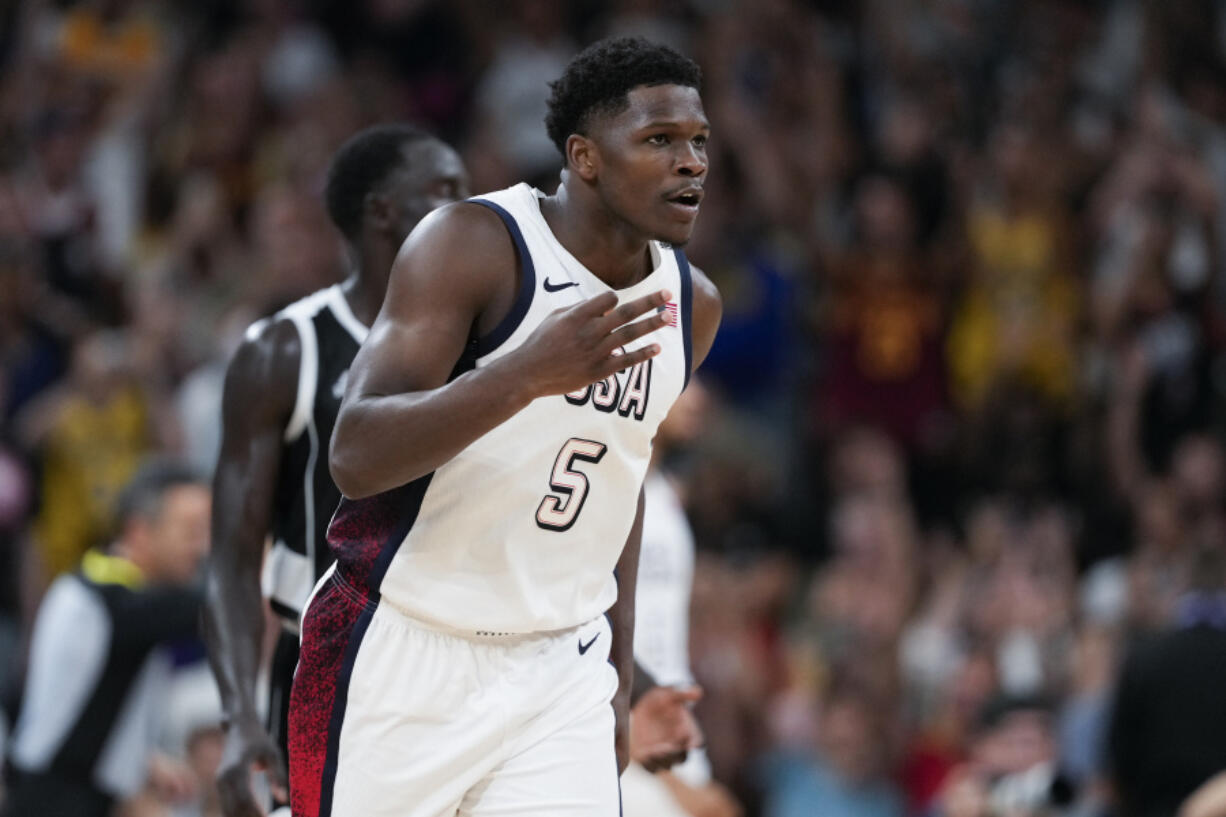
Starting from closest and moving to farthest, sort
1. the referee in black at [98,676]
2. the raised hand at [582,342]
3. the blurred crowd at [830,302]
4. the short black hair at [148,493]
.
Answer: the raised hand at [582,342] → the referee in black at [98,676] → the short black hair at [148,493] → the blurred crowd at [830,302]

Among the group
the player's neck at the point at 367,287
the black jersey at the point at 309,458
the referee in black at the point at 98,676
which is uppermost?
the player's neck at the point at 367,287

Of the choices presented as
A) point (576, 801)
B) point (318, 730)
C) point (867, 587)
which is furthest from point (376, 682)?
point (867, 587)

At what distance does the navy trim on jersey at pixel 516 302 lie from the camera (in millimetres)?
3639

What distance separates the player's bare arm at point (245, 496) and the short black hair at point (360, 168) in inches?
17.6

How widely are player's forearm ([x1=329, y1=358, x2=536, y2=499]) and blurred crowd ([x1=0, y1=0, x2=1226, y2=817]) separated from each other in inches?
178

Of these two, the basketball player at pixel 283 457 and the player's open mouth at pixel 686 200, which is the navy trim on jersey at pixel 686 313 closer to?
the player's open mouth at pixel 686 200

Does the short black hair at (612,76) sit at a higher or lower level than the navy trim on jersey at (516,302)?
higher

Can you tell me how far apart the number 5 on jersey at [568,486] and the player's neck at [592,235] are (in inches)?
14.2

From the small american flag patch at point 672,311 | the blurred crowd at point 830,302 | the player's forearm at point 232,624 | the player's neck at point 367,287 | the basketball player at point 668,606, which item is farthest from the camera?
the blurred crowd at point 830,302

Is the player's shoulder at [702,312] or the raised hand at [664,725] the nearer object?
the player's shoulder at [702,312]

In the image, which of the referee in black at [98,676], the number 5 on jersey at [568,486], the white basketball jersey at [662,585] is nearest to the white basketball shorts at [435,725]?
the number 5 on jersey at [568,486]

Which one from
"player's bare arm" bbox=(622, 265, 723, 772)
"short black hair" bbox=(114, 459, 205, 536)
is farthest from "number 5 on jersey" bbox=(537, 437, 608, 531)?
"short black hair" bbox=(114, 459, 205, 536)

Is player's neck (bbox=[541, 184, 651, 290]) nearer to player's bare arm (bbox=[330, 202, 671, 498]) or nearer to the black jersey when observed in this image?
player's bare arm (bbox=[330, 202, 671, 498])

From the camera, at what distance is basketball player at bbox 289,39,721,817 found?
3645 mm
